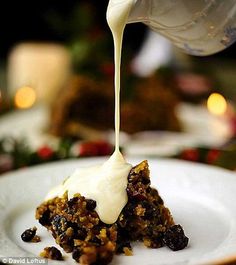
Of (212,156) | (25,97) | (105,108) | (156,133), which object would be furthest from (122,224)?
(25,97)

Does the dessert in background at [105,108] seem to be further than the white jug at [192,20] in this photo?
Yes

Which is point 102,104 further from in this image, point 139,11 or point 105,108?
point 139,11

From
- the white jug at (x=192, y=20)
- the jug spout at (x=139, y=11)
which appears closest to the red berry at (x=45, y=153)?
the white jug at (x=192, y=20)

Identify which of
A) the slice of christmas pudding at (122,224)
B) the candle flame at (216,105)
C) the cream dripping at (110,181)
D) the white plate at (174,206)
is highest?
the cream dripping at (110,181)

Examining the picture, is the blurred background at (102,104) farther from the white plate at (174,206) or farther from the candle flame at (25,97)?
the white plate at (174,206)

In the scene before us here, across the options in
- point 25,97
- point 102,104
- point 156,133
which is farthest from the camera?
point 25,97

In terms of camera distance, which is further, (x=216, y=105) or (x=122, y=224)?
(x=216, y=105)

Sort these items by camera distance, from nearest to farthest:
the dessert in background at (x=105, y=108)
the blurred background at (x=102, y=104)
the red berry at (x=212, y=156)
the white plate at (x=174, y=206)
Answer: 1. the white plate at (x=174, y=206)
2. the red berry at (x=212, y=156)
3. the blurred background at (x=102, y=104)
4. the dessert in background at (x=105, y=108)
